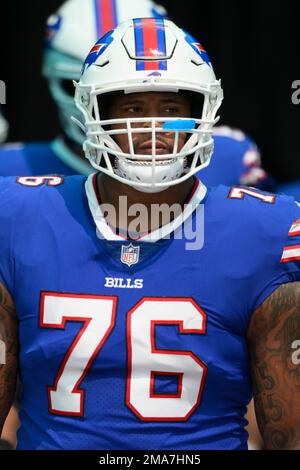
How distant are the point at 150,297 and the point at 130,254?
0.36 ft

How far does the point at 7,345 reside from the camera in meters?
2.37

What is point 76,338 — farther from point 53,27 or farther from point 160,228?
point 53,27

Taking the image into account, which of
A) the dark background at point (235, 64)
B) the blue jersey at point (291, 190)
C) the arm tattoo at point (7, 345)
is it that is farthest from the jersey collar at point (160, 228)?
the dark background at point (235, 64)

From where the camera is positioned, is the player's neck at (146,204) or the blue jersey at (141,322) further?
the player's neck at (146,204)

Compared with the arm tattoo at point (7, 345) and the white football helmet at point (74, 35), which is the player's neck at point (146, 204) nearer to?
the arm tattoo at point (7, 345)

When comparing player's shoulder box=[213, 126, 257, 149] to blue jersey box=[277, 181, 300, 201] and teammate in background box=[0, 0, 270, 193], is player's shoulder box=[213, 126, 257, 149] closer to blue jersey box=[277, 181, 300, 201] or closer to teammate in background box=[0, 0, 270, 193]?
teammate in background box=[0, 0, 270, 193]

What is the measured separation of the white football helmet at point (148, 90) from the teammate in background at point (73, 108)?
1.12 metres

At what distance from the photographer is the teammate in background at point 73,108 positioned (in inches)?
143

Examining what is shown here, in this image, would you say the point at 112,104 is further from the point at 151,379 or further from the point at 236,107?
the point at 236,107

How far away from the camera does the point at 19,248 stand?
7.74ft

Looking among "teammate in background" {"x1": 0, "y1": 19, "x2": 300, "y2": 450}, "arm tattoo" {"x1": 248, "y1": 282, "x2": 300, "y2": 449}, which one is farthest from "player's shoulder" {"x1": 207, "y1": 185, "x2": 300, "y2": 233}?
"arm tattoo" {"x1": 248, "y1": 282, "x2": 300, "y2": 449}

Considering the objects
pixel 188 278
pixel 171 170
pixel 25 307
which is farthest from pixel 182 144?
pixel 25 307

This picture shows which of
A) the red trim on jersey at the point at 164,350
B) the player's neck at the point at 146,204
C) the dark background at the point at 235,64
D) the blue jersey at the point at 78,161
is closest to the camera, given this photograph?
the red trim on jersey at the point at 164,350

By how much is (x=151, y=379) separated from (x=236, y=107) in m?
2.40
